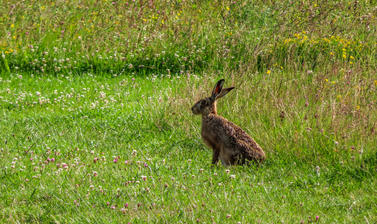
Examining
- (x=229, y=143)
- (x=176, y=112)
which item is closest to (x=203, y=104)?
(x=229, y=143)

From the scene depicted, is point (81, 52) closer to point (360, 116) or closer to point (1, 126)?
point (1, 126)

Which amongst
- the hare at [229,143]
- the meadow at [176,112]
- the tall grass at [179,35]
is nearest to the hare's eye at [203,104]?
the hare at [229,143]

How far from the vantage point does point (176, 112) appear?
8914mm

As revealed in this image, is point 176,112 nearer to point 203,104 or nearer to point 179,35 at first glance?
point 203,104

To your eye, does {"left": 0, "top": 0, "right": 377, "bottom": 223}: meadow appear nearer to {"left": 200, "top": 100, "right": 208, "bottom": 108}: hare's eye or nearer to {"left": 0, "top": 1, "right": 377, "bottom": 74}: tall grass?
{"left": 0, "top": 1, "right": 377, "bottom": 74}: tall grass

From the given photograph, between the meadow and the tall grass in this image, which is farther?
the tall grass

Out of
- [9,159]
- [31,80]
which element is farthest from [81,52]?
[9,159]

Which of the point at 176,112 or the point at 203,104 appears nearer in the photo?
the point at 203,104

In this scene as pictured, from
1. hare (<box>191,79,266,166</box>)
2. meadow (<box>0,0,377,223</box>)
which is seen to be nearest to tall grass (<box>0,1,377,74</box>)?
meadow (<box>0,0,377,223</box>)

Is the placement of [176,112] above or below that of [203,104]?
below

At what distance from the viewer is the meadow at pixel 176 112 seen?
18.9 feet

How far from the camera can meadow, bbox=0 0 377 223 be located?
5758mm

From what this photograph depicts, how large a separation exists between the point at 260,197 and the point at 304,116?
7.33 feet

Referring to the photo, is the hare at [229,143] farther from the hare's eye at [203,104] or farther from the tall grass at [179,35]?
the tall grass at [179,35]
